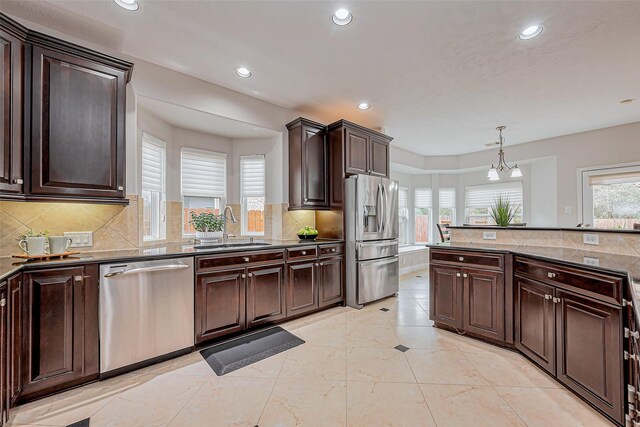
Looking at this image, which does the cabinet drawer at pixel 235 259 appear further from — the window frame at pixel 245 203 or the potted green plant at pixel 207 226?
the window frame at pixel 245 203

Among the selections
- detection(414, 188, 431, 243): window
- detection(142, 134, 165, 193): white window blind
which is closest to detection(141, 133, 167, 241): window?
detection(142, 134, 165, 193): white window blind

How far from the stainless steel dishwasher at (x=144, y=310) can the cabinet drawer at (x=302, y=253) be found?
1115 mm

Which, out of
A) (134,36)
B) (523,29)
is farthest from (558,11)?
(134,36)

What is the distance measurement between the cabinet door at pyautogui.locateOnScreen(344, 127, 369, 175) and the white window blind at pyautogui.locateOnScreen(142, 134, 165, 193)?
2.40 metres

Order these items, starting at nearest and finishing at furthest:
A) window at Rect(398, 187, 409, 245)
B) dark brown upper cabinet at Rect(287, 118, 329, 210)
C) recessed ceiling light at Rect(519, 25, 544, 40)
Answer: recessed ceiling light at Rect(519, 25, 544, 40) < dark brown upper cabinet at Rect(287, 118, 329, 210) < window at Rect(398, 187, 409, 245)

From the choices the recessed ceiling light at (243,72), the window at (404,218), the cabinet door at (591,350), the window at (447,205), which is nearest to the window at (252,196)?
the recessed ceiling light at (243,72)

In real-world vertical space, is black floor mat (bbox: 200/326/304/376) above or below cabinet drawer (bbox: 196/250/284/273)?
below

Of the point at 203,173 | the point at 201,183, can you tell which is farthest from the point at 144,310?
the point at 203,173

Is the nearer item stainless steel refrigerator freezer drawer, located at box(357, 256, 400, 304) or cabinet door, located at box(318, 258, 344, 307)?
cabinet door, located at box(318, 258, 344, 307)

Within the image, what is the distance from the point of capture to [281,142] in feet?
12.4

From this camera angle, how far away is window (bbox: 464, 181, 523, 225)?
19.9ft

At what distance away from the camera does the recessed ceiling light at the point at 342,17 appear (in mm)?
2018

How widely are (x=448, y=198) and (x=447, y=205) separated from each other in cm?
19

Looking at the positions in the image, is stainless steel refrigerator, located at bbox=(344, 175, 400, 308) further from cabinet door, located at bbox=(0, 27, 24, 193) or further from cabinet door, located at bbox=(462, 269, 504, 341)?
cabinet door, located at bbox=(0, 27, 24, 193)
